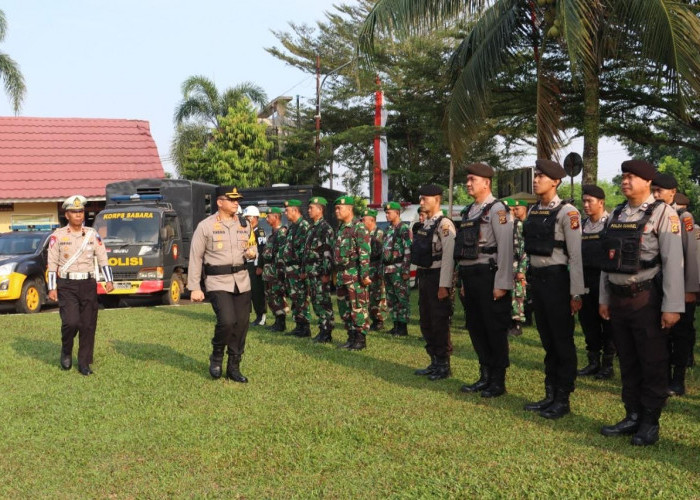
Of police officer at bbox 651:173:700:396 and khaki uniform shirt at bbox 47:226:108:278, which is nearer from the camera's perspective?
police officer at bbox 651:173:700:396

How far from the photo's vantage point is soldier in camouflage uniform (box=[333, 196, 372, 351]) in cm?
931

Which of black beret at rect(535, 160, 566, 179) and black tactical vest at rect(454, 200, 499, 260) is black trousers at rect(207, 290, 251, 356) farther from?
black beret at rect(535, 160, 566, 179)

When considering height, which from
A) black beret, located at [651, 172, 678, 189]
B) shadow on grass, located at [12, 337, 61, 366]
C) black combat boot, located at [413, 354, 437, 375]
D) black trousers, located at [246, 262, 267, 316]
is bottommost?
shadow on grass, located at [12, 337, 61, 366]

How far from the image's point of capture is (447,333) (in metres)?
7.37

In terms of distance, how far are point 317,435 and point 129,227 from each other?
445 inches

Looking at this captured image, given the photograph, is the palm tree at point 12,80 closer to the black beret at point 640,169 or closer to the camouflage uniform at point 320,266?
the camouflage uniform at point 320,266

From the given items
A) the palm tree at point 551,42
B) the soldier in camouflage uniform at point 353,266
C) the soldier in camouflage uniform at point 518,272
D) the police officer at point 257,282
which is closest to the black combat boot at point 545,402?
the soldier in camouflage uniform at point 353,266

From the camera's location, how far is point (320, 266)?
10.2 m

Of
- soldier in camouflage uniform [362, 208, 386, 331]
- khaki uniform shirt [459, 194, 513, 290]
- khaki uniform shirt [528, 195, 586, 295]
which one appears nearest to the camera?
khaki uniform shirt [528, 195, 586, 295]

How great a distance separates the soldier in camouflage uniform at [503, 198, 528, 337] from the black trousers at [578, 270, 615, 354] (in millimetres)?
1943

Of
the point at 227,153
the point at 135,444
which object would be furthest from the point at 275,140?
the point at 135,444

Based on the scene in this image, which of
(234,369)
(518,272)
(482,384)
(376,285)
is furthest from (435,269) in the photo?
(376,285)

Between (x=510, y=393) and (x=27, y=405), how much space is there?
4347mm

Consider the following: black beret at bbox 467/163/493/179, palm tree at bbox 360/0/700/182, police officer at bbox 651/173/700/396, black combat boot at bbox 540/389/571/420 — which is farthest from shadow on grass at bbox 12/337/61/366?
palm tree at bbox 360/0/700/182
